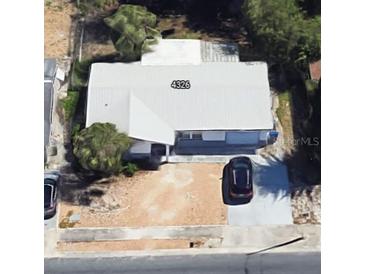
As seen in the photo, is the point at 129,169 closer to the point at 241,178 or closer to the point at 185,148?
the point at 185,148

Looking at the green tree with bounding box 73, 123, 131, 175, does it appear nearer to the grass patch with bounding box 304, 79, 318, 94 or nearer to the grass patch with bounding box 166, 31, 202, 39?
the grass patch with bounding box 166, 31, 202, 39

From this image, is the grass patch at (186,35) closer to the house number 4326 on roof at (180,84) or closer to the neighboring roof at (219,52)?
the neighboring roof at (219,52)

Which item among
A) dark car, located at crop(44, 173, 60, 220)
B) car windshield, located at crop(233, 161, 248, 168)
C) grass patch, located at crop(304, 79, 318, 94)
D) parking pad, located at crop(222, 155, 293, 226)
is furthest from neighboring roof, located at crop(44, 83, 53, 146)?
grass patch, located at crop(304, 79, 318, 94)

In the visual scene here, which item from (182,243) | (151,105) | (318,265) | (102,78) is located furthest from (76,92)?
(318,265)

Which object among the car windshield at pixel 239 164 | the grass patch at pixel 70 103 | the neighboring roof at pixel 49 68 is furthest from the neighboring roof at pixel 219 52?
the neighboring roof at pixel 49 68

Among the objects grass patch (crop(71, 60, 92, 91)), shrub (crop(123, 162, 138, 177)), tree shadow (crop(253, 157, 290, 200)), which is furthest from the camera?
grass patch (crop(71, 60, 92, 91))

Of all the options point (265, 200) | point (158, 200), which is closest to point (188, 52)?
point (158, 200)
